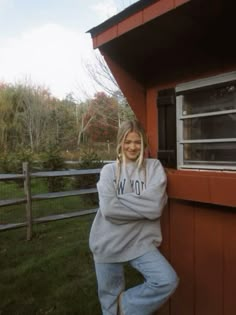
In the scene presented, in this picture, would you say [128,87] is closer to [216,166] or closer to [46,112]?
[216,166]

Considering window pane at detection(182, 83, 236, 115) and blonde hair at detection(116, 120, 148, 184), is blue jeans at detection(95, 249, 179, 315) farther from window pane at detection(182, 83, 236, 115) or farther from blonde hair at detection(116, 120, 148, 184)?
window pane at detection(182, 83, 236, 115)

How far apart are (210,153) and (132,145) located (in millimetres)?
528

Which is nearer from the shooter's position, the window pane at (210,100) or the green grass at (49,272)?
the window pane at (210,100)

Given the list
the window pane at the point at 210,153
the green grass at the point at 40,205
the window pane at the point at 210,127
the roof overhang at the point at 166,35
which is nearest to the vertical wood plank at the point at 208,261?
the window pane at the point at 210,153

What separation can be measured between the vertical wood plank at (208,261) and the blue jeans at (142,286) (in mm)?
370

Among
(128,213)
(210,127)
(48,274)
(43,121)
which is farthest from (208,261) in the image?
(43,121)

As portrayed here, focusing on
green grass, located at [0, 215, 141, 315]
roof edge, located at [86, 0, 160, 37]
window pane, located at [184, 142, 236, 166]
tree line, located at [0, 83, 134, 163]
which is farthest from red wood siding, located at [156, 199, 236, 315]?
tree line, located at [0, 83, 134, 163]

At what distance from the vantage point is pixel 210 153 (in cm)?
230

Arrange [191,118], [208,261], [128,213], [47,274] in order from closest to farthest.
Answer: [128,213] → [208,261] → [191,118] → [47,274]

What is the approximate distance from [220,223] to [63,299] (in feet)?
6.30

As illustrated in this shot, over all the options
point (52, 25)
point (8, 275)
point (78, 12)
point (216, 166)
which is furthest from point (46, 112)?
point (216, 166)

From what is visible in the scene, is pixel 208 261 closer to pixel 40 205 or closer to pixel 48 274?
pixel 48 274

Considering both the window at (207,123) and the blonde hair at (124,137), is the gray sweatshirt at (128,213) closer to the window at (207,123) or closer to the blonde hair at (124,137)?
the blonde hair at (124,137)

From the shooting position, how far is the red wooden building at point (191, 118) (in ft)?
6.65
